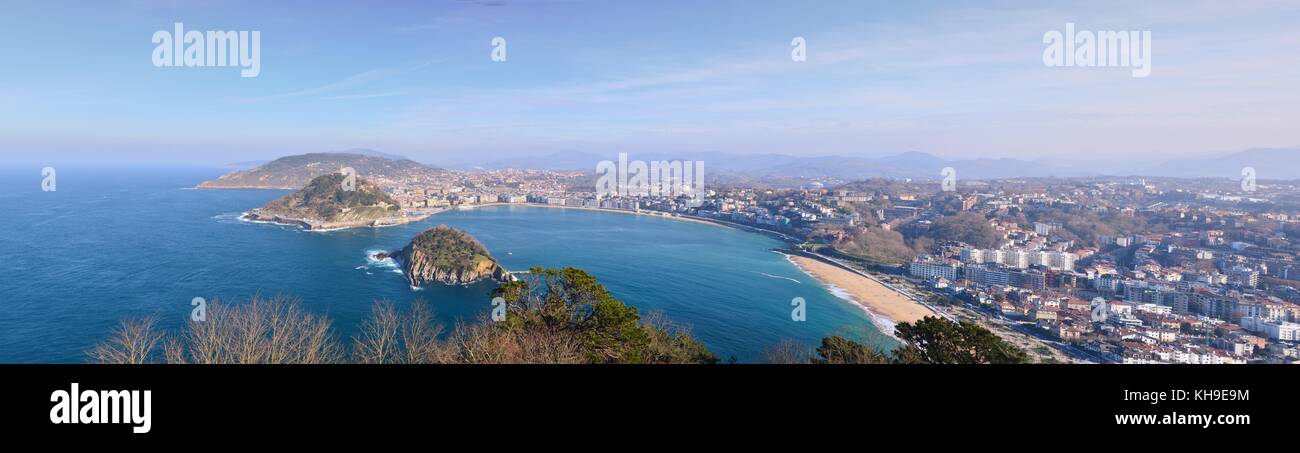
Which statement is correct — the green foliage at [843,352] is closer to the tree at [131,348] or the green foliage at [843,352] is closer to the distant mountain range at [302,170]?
the tree at [131,348]

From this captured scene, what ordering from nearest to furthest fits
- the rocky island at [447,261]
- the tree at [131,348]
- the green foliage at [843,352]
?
the tree at [131,348]
the green foliage at [843,352]
the rocky island at [447,261]

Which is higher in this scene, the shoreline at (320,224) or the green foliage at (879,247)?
the shoreline at (320,224)

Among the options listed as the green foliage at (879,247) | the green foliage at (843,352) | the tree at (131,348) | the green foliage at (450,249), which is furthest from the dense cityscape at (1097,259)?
the green foliage at (450,249)

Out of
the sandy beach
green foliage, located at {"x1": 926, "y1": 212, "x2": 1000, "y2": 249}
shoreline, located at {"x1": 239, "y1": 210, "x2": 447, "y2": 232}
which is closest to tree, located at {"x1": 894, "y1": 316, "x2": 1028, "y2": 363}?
the sandy beach

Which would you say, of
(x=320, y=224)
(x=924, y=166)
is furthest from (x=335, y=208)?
(x=924, y=166)

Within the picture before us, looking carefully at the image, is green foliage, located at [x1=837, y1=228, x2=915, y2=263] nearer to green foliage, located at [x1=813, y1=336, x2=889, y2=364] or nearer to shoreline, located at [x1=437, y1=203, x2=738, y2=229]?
shoreline, located at [x1=437, y1=203, x2=738, y2=229]
